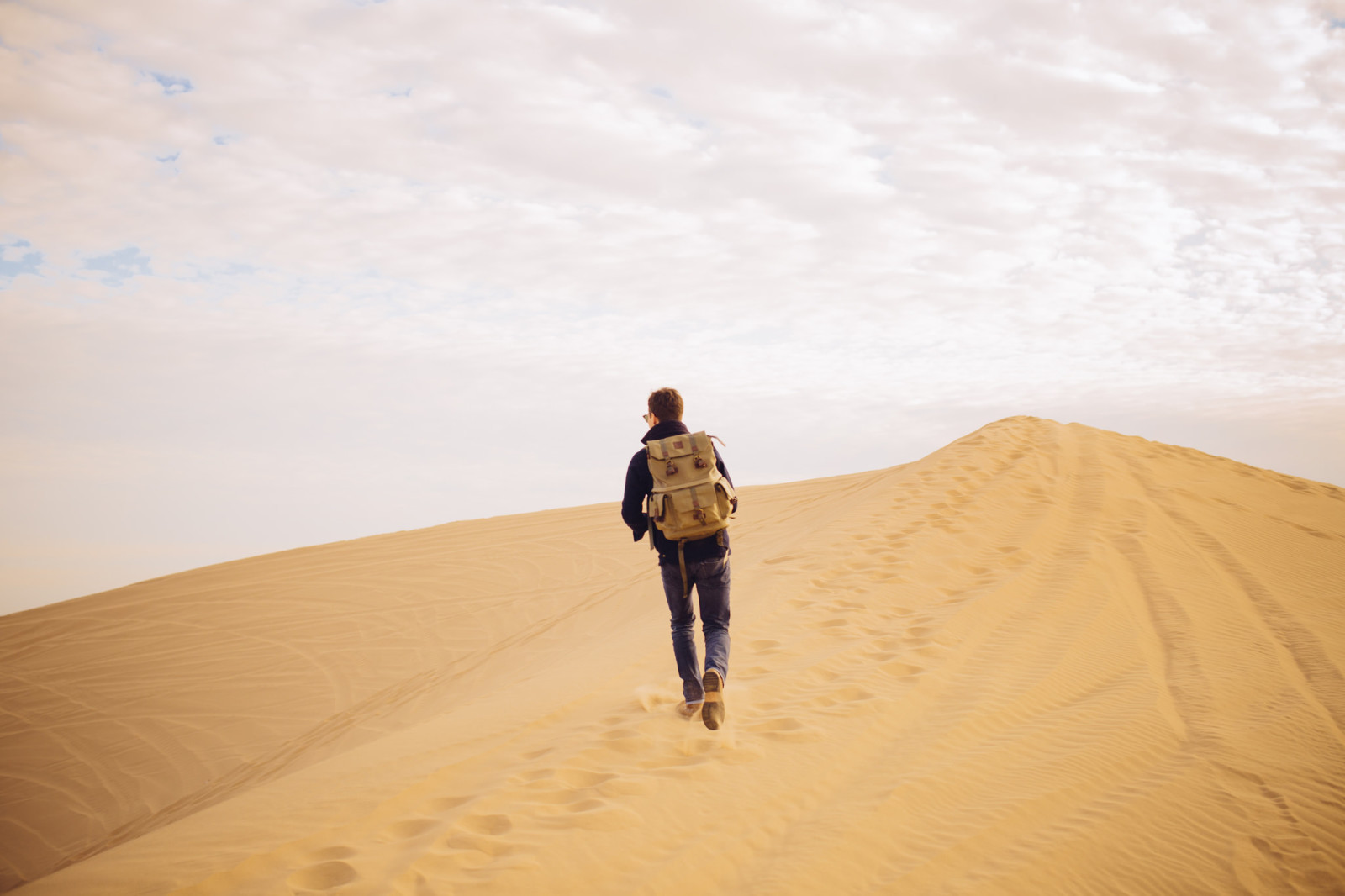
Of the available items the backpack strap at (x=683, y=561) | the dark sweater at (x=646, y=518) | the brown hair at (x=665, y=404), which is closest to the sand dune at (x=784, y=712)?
the backpack strap at (x=683, y=561)

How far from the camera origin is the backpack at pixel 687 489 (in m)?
3.80

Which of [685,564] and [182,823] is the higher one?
[685,564]

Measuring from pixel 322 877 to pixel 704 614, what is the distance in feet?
7.16

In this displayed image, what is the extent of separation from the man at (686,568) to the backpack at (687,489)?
0.41 feet

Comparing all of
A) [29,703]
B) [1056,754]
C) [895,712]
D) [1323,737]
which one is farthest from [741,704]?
[29,703]

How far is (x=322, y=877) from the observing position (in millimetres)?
2723

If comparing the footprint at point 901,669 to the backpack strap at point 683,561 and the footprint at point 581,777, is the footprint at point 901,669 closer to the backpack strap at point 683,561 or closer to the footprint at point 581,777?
the backpack strap at point 683,561

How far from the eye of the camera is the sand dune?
2852 millimetres

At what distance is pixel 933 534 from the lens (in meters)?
8.08

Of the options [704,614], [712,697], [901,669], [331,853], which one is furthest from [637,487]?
[901,669]

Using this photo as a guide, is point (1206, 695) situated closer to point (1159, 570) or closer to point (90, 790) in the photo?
point (1159, 570)

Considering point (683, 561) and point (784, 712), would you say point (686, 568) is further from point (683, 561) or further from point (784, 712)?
point (784, 712)

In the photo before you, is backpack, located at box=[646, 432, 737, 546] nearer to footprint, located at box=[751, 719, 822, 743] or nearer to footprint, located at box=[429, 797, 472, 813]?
footprint, located at box=[751, 719, 822, 743]

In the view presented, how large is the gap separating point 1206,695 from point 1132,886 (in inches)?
94.0
